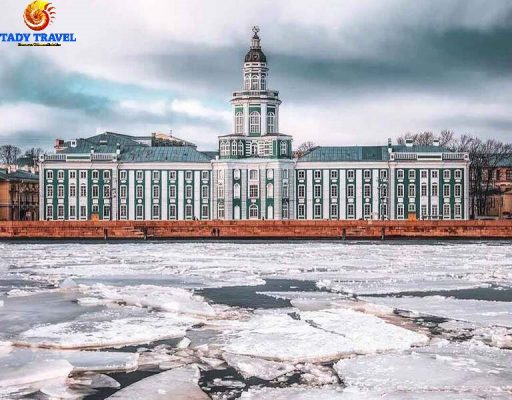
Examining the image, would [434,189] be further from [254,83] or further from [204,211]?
[204,211]

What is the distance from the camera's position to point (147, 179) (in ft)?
315

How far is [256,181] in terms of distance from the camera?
3780 inches

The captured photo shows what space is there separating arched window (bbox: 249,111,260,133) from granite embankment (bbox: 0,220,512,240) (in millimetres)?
25840

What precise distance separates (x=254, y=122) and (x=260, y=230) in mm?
27249

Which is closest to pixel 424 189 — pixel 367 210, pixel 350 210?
pixel 367 210

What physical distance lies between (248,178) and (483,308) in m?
77.3

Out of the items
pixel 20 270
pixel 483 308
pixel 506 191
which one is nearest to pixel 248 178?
pixel 506 191

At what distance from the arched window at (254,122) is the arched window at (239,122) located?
93cm

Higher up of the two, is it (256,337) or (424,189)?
(424,189)

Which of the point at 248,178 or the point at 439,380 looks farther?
the point at 248,178

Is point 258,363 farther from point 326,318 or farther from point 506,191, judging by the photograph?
point 506,191

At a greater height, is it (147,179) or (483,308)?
(147,179)

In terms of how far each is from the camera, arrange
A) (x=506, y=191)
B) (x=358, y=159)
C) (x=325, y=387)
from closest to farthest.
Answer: (x=325, y=387), (x=358, y=159), (x=506, y=191)

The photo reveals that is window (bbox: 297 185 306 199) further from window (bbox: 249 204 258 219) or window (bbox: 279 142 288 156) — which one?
window (bbox: 249 204 258 219)
